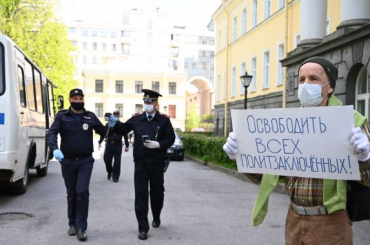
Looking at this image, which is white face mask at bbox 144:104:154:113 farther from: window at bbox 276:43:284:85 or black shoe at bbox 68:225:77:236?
window at bbox 276:43:284:85

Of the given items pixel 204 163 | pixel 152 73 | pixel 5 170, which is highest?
pixel 152 73

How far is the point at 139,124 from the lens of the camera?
6543mm

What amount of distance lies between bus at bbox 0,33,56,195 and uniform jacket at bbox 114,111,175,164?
9.82ft

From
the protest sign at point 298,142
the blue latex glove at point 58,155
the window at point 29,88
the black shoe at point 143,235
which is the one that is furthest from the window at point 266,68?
the protest sign at point 298,142

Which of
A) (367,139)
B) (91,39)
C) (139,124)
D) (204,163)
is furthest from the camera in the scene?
(91,39)

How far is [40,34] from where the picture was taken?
30.9 metres

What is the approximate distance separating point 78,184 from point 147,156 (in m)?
1.03

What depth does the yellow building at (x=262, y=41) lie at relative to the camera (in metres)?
16.3

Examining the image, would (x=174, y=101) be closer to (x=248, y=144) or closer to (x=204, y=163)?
(x=204, y=163)

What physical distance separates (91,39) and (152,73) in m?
42.1

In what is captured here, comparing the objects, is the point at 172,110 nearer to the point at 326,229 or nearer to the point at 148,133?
the point at 148,133

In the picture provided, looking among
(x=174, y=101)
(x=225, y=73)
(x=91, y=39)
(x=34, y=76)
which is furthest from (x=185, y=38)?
(x=34, y=76)

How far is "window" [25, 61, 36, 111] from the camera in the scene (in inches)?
405

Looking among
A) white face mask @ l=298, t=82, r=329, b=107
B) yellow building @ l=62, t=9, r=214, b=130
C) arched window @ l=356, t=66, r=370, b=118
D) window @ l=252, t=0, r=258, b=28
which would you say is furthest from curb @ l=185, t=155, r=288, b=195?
yellow building @ l=62, t=9, r=214, b=130
